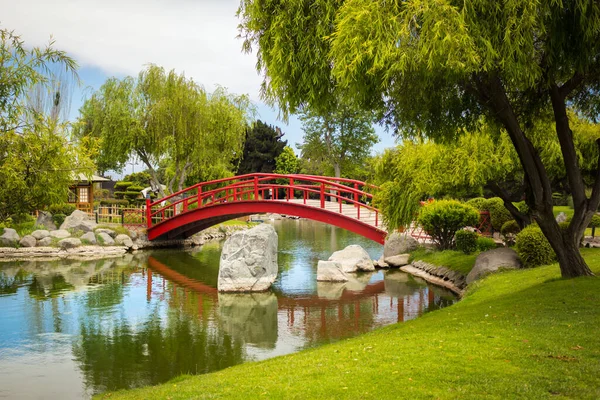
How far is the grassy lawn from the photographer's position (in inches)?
205

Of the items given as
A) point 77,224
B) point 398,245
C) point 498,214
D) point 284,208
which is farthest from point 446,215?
point 77,224

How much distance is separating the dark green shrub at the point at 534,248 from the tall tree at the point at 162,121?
17.6 metres

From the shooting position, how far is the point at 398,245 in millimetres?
20031

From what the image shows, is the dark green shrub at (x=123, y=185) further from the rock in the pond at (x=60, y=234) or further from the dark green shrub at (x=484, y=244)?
the dark green shrub at (x=484, y=244)

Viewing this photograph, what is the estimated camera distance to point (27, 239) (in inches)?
906

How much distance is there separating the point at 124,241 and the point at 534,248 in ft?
58.5

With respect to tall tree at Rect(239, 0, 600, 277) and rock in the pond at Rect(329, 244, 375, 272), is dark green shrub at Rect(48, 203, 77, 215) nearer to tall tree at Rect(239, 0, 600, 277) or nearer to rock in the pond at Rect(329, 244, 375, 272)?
rock in the pond at Rect(329, 244, 375, 272)

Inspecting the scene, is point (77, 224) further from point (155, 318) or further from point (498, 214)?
point (498, 214)

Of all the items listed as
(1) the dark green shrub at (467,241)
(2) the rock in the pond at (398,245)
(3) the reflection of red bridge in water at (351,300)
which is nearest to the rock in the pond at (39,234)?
(3) the reflection of red bridge in water at (351,300)

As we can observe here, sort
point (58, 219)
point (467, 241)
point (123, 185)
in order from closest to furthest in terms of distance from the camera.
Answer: point (467, 241)
point (58, 219)
point (123, 185)

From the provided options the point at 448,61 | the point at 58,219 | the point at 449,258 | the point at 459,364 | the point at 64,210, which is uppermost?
the point at 448,61

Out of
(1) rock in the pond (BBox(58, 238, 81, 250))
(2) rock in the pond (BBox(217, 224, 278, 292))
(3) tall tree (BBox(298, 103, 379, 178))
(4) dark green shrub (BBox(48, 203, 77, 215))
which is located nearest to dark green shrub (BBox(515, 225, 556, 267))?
(2) rock in the pond (BBox(217, 224, 278, 292))

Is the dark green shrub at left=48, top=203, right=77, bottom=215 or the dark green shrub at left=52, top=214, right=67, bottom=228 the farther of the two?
the dark green shrub at left=48, top=203, right=77, bottom=215

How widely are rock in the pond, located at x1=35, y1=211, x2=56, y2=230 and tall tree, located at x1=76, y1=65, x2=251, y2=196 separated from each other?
433 cm
